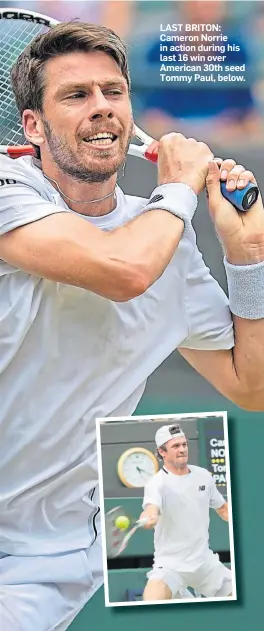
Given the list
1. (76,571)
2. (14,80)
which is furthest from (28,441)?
(14,80)

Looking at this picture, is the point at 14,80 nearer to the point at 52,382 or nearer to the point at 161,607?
the point at 52,382

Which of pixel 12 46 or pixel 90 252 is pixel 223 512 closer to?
pixel 90 252

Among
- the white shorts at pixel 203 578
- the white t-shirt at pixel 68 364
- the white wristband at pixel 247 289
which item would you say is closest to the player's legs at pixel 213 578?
the white shorts at pixel 203 578

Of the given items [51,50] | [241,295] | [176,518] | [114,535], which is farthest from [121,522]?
[51,50]

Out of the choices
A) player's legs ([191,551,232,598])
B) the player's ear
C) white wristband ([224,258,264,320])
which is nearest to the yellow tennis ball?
player's legs ([191,551,232,598])

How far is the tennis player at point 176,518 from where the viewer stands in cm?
225

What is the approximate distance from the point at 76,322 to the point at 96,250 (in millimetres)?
306

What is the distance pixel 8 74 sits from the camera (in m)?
2.17

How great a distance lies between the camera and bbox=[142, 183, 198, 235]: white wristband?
1818 mm

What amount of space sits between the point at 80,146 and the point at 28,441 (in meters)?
0.67

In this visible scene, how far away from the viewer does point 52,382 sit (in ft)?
6.63

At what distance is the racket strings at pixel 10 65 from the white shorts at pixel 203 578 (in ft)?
3.64

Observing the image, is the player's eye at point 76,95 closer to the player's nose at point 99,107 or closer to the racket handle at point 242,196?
the player's nose at point 99,107

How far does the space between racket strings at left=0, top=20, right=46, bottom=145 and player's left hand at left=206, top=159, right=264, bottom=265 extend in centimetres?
48
